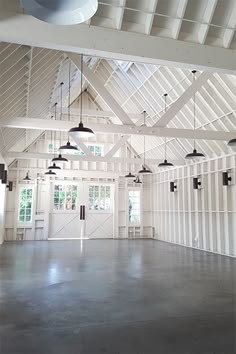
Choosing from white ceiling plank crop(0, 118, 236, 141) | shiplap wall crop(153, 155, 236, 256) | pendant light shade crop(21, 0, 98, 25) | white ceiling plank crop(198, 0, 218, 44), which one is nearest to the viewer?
pendant light shade crop(21, 0, 98, 25)

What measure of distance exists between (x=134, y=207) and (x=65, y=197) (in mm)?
3671

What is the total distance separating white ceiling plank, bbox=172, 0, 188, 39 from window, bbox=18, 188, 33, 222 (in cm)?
1185

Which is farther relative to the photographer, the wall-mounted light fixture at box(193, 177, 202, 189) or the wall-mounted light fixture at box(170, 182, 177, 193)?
the wall-mounted light fixture at box(170, 182, 177, 193)

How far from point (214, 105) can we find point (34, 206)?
369 inches

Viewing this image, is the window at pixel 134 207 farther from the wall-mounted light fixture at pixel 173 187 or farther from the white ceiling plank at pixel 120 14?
the white ceiling plank at pixel 120 14

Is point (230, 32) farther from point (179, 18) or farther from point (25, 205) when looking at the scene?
point (25, 205)

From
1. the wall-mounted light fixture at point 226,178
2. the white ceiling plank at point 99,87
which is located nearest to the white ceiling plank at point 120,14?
the white ceiling plank at point 99,87

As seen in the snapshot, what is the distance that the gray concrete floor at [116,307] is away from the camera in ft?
10.3

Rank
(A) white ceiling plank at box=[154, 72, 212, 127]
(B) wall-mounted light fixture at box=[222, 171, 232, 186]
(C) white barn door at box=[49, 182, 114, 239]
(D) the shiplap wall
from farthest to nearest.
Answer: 1. (C) white barn door at box=[49, 182, 114, 239]
2. (D) the shiplap wall
3. (B) wall-mounted light fixture at box=[222, 171, 232, 186]
4. (A) white ceiling plank at box=[154, 72, 212, 127]

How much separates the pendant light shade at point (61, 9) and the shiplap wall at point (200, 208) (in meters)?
8.56

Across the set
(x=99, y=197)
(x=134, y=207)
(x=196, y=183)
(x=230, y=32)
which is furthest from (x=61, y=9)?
(x=134, y=207)

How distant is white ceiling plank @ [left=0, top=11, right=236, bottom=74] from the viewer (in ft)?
11.6

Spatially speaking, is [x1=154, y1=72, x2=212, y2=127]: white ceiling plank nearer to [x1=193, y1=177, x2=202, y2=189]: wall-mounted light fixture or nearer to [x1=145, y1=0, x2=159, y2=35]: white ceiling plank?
[x1=145, y1=0, x2=159, y2=35]: white ceiling plank

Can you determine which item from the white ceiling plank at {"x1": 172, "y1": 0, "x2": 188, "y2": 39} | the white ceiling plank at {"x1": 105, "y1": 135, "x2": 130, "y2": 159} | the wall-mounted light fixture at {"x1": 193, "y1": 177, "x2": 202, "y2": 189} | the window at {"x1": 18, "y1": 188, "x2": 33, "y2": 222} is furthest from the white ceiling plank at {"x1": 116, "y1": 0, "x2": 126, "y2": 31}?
the window at {"x1": 18, "y1": 188, "x2": 33, "y2": 222}
